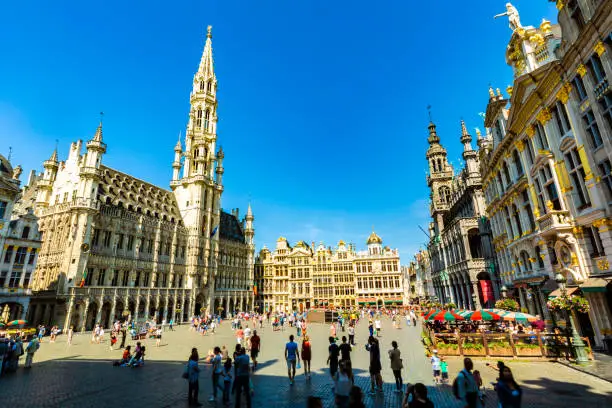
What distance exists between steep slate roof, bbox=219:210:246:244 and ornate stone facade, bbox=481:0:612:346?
58.7 m

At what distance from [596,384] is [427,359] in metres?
7.34

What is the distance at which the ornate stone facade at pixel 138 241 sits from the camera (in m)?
39.7

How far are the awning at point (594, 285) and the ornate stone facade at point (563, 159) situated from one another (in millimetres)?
40

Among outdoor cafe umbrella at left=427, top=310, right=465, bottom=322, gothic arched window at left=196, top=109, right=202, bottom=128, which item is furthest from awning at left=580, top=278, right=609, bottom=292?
gothic arched window at left=196, top=109, right=202, bottom=128

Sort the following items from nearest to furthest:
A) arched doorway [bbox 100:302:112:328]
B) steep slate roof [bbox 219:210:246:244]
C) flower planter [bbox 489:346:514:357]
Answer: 1. flower planter [bbox 489:346:514:357]
2. arched doorway [bbox 100:302:112:328]
3. steep slate roof [bbox 219:210:246:244]

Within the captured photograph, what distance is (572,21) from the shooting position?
17.5 meters

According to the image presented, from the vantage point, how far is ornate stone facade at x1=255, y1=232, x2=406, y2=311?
74.8 m

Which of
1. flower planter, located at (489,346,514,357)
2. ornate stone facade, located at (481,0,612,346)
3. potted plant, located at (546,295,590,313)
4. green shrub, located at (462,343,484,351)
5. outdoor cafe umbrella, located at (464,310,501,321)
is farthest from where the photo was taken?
outdoor cafe umbrella, located at (464,310,501,321)

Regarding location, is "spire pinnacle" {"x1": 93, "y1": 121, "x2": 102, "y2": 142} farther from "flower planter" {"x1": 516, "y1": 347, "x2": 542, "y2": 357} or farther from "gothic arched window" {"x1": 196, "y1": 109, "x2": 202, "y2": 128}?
"flower planter" {"x1": 516, "y1": 347, "x2": 542, "y2": 357}

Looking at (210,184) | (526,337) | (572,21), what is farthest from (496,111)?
(210,184)

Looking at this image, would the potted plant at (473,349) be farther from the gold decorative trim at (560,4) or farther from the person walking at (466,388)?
the gold decorative trim at (560,4)

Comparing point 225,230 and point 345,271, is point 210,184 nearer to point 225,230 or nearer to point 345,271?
point 225,230

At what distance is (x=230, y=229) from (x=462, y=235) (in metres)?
55.0

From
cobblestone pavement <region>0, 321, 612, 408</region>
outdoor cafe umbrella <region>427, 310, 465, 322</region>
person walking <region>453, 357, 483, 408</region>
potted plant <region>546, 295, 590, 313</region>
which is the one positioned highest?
potted plant <region>546, 295, 590, 313</region>
